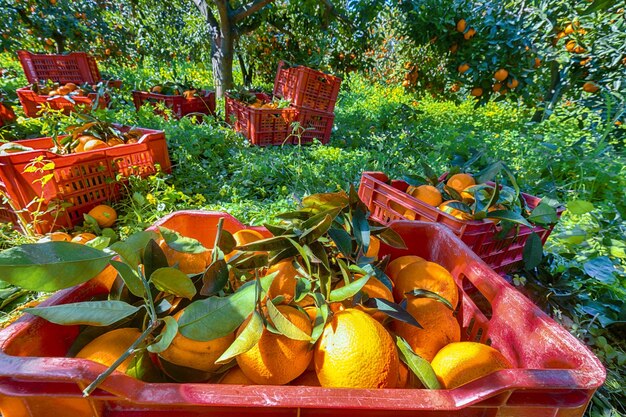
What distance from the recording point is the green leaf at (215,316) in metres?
0.58

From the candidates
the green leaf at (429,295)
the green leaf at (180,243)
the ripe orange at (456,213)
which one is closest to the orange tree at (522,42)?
the ripe orange at (456,213)

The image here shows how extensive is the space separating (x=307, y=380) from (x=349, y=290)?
0.21m

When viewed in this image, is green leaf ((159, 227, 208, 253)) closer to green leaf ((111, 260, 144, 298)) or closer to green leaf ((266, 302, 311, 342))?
green leaf ((111, 260, 144, 298))

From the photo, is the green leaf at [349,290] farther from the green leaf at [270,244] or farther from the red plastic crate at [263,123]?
the red plastic crate at [263,123]

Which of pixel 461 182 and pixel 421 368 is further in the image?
pixel 461 182

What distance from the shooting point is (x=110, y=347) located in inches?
24.2

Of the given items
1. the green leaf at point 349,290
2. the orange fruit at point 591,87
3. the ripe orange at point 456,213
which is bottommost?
Answer: the ripe orange at point 456,213

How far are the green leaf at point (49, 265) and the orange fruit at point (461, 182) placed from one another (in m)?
1.56

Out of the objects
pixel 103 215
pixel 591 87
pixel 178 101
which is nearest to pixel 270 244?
pixel 103 215

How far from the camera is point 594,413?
112 centimetres

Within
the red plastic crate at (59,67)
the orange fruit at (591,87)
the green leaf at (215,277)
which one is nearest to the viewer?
the green leaf at (215,277)

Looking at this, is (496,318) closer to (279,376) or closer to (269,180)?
(279,376)

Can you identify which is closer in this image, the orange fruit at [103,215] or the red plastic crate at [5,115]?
the orange fruit at [103,215]

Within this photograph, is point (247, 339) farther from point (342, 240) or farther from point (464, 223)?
point (464, 223)
